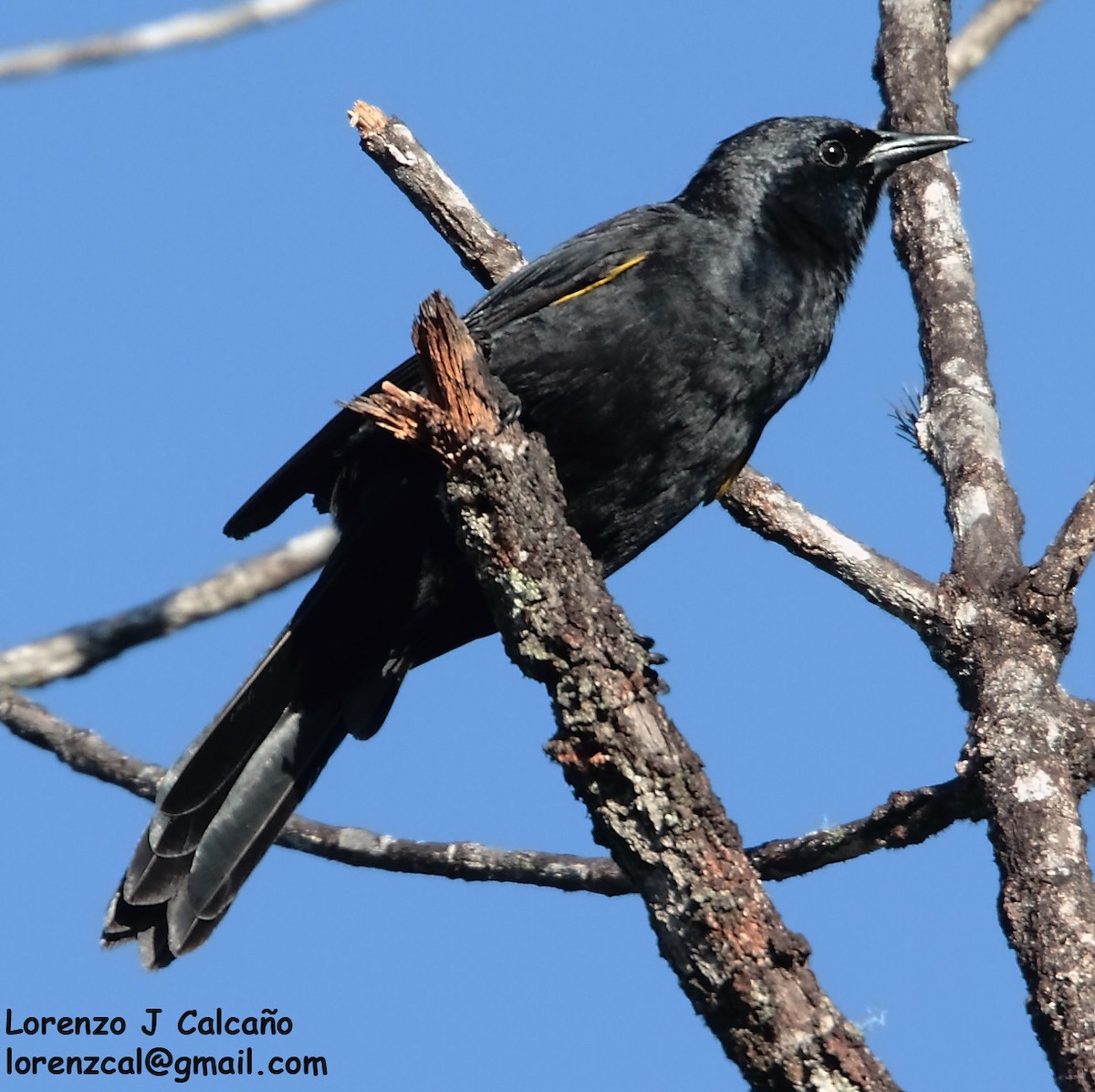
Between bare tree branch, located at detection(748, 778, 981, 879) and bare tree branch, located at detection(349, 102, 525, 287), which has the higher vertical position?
bare tree branch, located at detection(349, 102, 525, 287)

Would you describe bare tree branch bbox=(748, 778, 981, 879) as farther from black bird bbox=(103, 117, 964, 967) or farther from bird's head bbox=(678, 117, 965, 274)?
bird's head bbox=(678, 117, 965, 274)

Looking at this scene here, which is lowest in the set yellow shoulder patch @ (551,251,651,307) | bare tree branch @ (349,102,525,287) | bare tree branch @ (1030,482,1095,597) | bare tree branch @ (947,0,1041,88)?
bare tree branch @ (1030,482,1095,597)

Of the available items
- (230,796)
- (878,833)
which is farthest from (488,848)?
(878,833)

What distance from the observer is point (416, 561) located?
4648 millimetres

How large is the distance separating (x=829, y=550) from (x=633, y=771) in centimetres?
185

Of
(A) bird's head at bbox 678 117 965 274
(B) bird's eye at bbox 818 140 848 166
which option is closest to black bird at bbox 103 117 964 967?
(A) bird's head at bbox 678 117 965 274

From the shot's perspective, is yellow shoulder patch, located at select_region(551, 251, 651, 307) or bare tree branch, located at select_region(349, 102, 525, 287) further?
bare tree branch, located at select_region(349, 102, 525, 287)

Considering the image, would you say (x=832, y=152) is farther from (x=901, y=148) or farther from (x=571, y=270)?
(x=571, y=270)

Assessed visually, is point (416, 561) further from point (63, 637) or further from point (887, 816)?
point (887, 816)

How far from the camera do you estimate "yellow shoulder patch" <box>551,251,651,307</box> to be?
15.3 feet

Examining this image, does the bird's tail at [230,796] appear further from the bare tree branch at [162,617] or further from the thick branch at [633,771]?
the thick branch at [633,771]

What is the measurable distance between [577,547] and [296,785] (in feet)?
5.52

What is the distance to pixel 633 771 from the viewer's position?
10.5 ft

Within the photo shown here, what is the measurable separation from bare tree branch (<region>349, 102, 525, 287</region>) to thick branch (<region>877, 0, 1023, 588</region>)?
1.48 m
